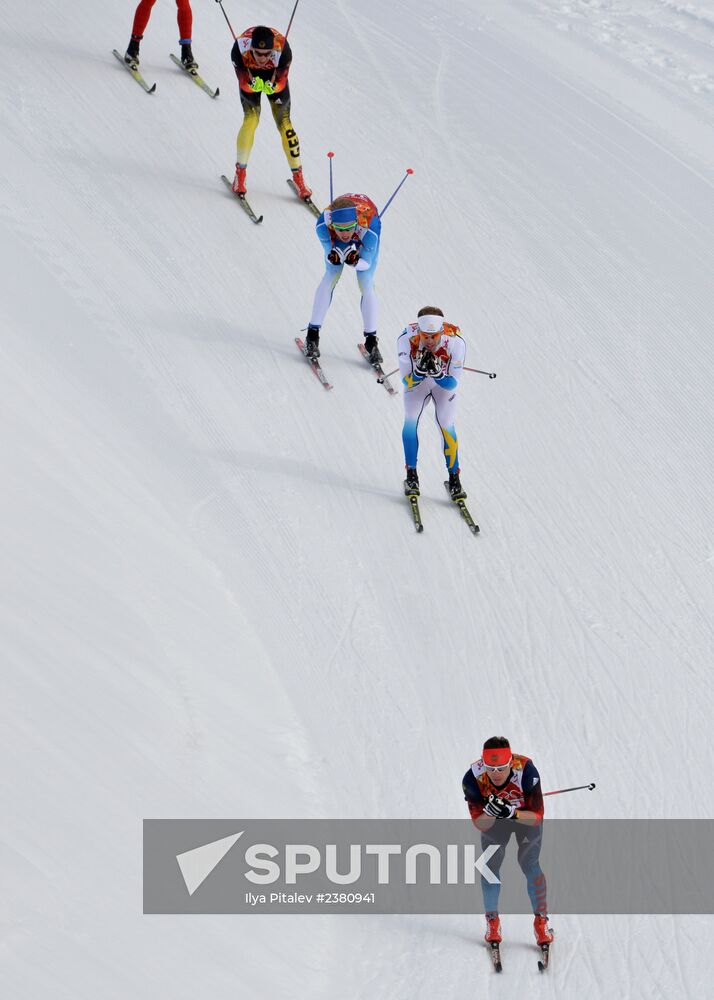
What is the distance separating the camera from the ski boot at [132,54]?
11.7m

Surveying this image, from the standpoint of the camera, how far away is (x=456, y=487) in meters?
8.54

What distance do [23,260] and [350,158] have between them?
3.46 metres

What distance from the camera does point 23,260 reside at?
31.7 feet

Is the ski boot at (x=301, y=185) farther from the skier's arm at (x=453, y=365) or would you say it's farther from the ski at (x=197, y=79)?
the skier's arm at (x=453, y=365)

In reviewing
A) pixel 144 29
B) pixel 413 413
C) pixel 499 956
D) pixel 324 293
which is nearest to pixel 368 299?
pixel 324 293

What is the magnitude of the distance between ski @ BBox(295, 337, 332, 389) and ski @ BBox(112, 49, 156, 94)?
3.59 metres

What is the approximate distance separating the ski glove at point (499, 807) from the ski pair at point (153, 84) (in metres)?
8.04

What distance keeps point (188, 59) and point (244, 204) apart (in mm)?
2086

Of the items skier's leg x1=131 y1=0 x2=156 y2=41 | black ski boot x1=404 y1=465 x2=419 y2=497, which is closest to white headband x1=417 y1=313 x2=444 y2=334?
black ski boot x1=404 y1=465 x2=419 y2=497

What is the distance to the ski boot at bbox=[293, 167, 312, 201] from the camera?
10.7 meters

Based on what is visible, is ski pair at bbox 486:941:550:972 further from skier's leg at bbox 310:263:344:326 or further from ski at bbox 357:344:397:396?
skier's leg at bbox 310:263:344:326

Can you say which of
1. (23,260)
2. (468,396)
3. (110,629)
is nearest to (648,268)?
(468,396)

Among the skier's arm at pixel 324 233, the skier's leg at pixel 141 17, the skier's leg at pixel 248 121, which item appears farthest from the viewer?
the skier's leg at pixel 141 17

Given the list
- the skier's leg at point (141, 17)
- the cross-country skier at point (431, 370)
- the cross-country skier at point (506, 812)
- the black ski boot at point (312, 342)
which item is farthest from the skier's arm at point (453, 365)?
the skier's leg at point (141, 17)
